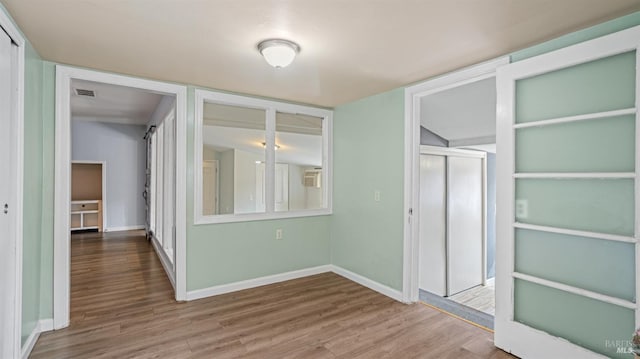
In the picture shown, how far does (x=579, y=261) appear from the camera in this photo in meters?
2.01

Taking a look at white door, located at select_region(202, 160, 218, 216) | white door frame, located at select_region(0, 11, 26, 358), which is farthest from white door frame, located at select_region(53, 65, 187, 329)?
white door, located at select_region(202, 160, 218, 216)

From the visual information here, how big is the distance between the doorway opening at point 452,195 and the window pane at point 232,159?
178cm

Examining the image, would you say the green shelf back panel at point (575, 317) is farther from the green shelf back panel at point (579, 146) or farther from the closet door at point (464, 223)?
the closet door at point (464, 223)

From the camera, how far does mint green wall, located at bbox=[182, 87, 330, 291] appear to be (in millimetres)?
3279

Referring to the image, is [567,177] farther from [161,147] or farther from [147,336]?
[161,147]

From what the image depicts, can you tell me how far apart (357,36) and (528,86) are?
1.28 metres

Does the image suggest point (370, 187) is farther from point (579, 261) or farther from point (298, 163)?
point (579, 261)

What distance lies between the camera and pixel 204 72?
9.29 feet

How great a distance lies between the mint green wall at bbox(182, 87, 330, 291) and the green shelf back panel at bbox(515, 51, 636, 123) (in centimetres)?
266

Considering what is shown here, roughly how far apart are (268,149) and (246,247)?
118 cm

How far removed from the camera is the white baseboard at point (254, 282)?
3314 mm

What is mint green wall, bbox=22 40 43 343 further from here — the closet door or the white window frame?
the closet door

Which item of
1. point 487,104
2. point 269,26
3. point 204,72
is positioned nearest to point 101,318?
point 204,72

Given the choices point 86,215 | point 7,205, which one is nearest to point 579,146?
point 7,205
